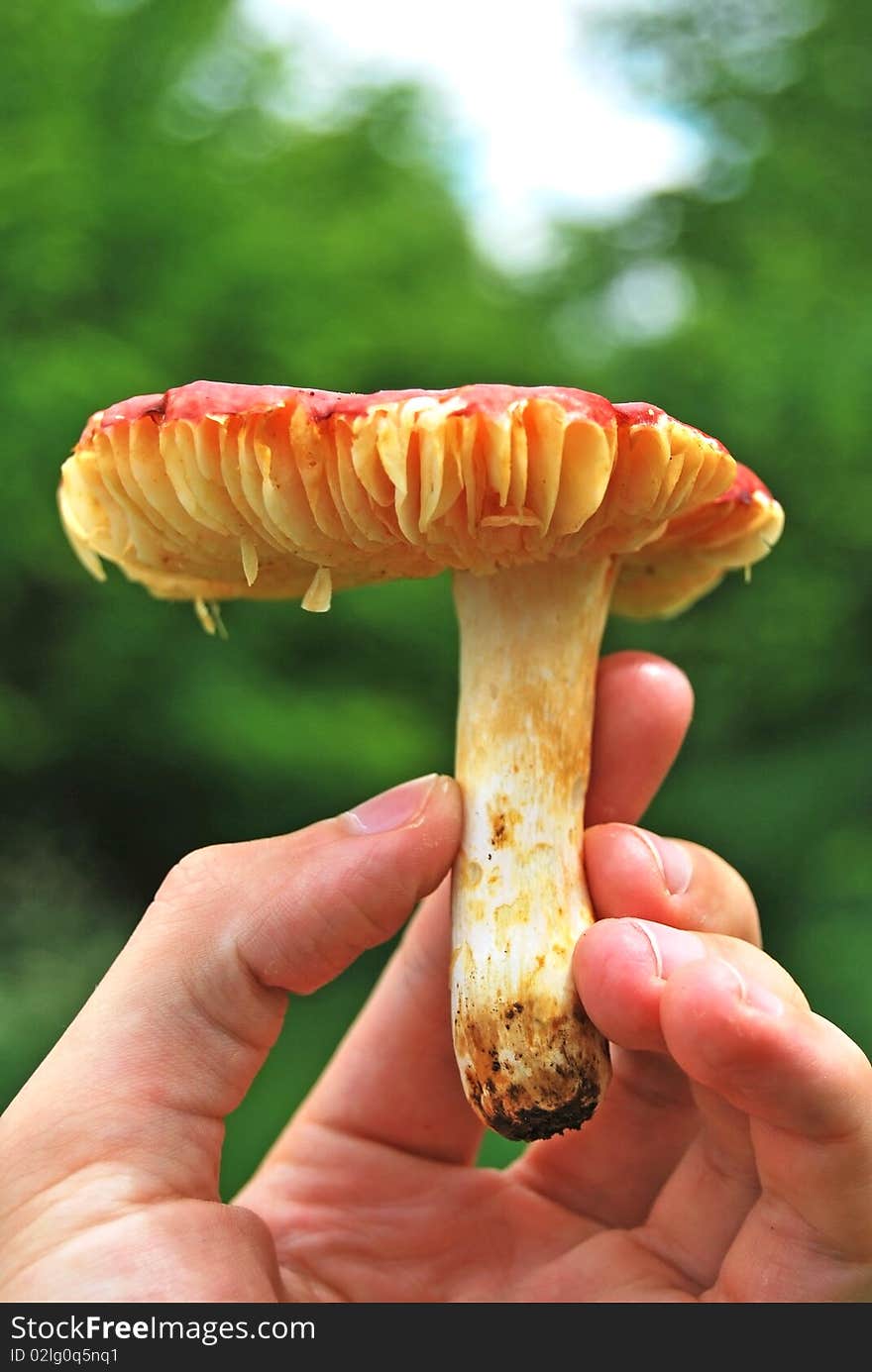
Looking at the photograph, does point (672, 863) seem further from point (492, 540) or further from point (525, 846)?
point (492, 540)

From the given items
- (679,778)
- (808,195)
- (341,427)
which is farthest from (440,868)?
(808,195)

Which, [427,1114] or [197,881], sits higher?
[197,881]

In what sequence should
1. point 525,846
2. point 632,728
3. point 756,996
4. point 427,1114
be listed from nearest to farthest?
point 756,996
point 525,846
point 632,728
point 427,1114

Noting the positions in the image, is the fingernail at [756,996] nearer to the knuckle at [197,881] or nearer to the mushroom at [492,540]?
the mushroom at [492,540]

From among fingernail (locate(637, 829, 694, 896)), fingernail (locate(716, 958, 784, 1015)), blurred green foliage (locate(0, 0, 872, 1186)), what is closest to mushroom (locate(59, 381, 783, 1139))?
fingernail (locate(637, 829, 694, 896))

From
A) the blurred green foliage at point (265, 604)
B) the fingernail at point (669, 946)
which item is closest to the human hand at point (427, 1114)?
the fingernail at point (669, 946)

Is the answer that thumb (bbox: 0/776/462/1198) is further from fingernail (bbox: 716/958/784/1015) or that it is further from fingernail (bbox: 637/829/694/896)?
fingernail (bbox: 716/958/784/1015)

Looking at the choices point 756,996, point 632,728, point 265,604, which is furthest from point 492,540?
point 265,604
